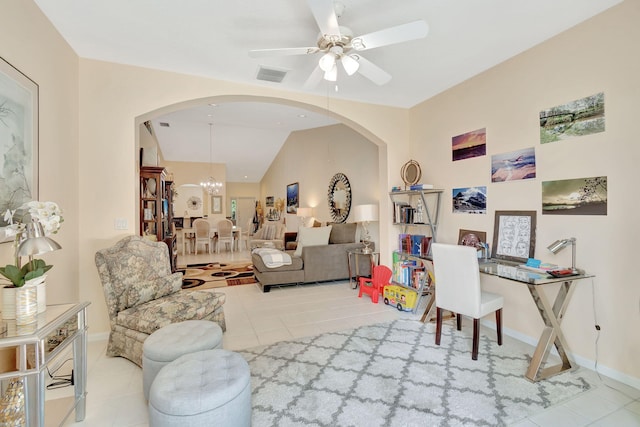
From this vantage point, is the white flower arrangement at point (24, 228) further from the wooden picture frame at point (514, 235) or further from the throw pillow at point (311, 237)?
the wooden picture frame at point (514, 235)

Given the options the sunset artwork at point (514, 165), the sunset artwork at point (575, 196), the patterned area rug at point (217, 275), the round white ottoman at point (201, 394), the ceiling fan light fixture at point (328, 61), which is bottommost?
the patterned area rug at point (217, 275)

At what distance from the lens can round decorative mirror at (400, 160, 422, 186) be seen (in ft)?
12.9

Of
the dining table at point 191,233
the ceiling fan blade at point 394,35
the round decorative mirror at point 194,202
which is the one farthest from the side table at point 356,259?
the round decorative mirror at point 194,202

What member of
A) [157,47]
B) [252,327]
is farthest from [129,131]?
[252,327]

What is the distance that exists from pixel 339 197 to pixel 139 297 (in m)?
4.65

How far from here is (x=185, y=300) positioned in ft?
8.68

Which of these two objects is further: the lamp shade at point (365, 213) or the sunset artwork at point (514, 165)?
the lamp shade at point (365, 213)

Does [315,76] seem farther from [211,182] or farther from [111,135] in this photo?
[211,182]

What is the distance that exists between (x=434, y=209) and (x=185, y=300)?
315 centimetres

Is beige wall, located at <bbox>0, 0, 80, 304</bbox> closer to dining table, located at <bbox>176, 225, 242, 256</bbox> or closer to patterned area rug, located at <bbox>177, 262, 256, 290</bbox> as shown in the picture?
patterned area rug, located at <bbox>177, 262, 256, 290</bbox>

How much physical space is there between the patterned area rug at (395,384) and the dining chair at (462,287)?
246 mm

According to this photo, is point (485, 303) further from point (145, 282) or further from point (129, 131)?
point (129, 131)

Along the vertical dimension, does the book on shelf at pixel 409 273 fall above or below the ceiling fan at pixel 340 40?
below

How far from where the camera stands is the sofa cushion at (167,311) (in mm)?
2363
